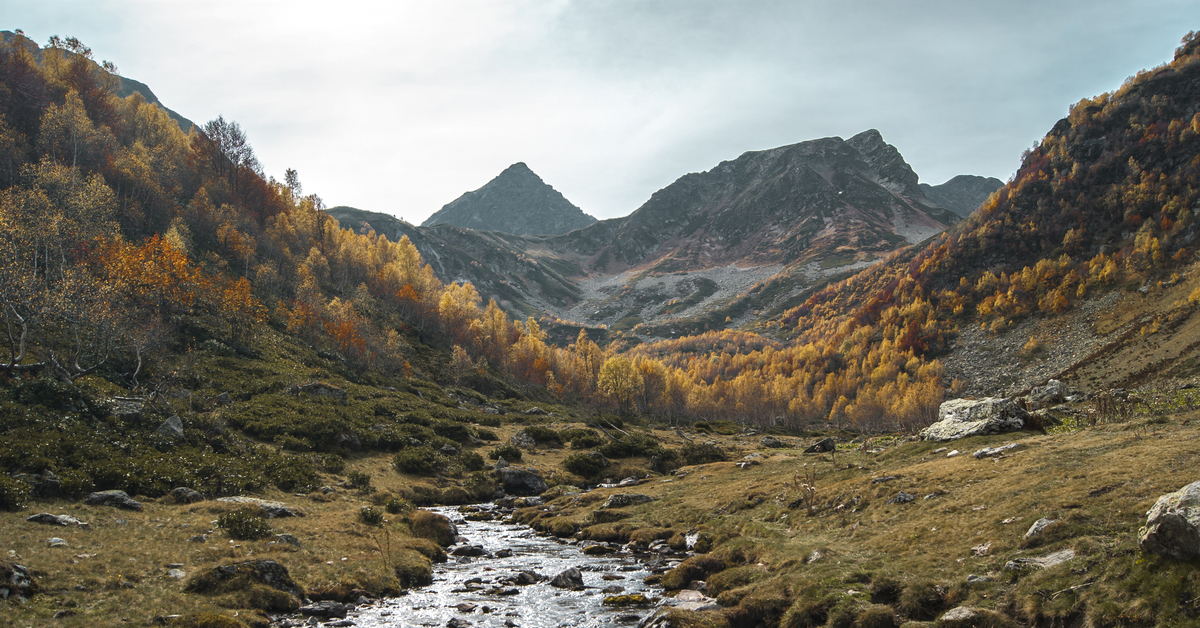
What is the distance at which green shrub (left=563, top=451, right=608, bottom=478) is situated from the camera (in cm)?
5875

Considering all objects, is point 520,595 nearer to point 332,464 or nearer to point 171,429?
point 332,464

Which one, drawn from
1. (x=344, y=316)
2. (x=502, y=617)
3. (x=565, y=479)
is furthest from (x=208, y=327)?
(x=502, y=617)

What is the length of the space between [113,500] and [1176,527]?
41.4 m

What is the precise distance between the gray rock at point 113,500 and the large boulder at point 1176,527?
40319 mm

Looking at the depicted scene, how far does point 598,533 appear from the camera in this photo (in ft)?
109

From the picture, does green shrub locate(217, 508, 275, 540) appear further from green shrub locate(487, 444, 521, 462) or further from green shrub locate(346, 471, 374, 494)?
green shrub locate(487, 444, 521, 462)

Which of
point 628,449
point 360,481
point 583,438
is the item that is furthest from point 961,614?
point 583,438

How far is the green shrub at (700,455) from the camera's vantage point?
64500 mm

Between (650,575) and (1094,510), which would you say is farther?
(650,575)

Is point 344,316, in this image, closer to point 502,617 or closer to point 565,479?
point 565,479

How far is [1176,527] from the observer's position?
38.3 feet

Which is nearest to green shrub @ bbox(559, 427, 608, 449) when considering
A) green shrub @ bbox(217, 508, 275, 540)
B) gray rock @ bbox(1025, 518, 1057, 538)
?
green shrub @ bbox(217, 508, 275, 540)

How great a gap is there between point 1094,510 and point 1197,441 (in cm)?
798

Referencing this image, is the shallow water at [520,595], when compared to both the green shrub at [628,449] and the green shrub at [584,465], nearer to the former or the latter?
the green shrub at [584,465]
